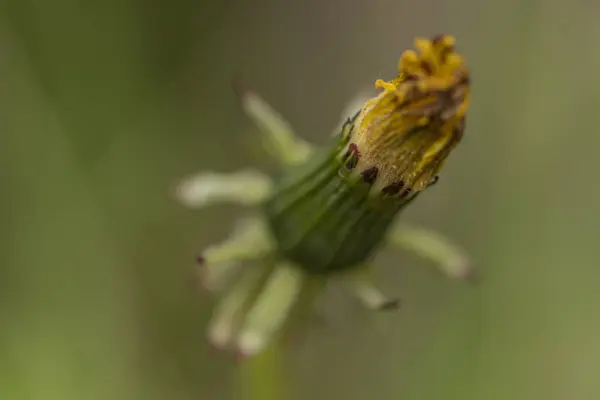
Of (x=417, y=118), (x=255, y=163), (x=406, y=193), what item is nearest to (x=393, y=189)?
(x=406, y=193)

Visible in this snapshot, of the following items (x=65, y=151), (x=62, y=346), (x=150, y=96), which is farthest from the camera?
(x=150, y=96)

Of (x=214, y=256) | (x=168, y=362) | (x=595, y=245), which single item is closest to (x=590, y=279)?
(x=595, y=245)

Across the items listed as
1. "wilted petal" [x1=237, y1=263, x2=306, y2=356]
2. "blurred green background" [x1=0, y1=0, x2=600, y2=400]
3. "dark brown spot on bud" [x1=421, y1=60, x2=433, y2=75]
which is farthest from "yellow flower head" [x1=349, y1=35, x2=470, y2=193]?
"blurred green background" [x1=0, y1=0, x2=600, y2=400]

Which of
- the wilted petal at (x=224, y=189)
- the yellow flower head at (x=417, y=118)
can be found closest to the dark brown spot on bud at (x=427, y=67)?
the yellow flower head at (x=417, y=118)

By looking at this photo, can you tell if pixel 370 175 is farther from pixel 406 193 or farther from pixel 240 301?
pixel 240 301

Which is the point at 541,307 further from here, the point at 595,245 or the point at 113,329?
the point at 113,329

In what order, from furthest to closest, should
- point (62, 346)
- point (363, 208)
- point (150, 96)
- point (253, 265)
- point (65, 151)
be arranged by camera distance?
point (150, 96), point (65, 151), point (62, 346), point (253, 265), point (363, 208)

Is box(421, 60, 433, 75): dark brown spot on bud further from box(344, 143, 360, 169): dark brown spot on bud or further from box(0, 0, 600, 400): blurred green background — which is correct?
box(0, 0, 600, 400): blurred green background
